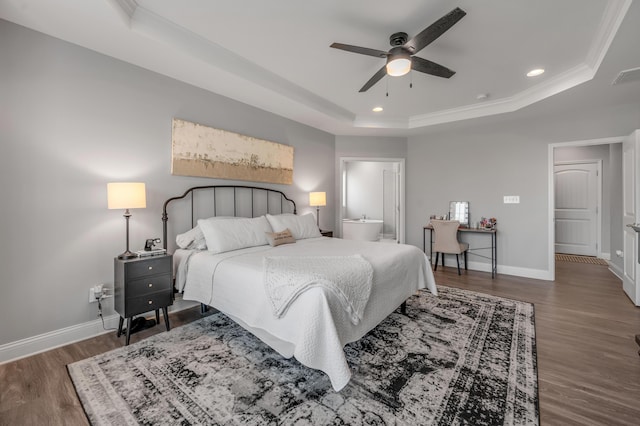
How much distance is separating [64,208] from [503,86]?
4910 mm

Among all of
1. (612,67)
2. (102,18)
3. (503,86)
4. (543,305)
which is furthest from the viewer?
(503,86)

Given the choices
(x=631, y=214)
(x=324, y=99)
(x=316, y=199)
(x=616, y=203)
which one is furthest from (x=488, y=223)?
(x=324, y=99)

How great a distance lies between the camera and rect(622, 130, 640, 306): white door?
317cm

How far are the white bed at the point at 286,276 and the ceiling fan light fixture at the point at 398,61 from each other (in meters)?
1.64

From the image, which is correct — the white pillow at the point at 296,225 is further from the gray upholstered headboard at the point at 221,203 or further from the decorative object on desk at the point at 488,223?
the decorative object on desk at the point at 488,223

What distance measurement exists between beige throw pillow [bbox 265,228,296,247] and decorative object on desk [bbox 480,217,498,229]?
11.2 feet

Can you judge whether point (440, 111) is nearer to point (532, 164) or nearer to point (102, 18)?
point (532, 164)

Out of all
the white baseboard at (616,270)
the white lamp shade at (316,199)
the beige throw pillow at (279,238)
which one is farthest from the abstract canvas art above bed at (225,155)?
the white baseboard at (616,270)

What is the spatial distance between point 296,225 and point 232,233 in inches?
38.5

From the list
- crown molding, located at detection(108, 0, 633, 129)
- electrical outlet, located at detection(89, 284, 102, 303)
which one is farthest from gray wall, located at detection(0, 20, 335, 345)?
crown molding, located at detection(108, 0, 633, 129)

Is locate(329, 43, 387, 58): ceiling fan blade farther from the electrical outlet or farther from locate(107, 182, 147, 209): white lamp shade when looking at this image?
the electrical outlet

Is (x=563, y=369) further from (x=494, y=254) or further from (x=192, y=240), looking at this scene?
(x=192, y=240)

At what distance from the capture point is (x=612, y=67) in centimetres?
265

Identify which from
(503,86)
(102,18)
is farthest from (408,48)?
(102,18)
